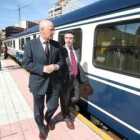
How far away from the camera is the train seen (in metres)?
3.12

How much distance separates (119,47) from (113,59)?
277 millimetres

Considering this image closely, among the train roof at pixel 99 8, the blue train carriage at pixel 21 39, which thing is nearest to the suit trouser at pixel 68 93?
the train roof at pixel 99 8

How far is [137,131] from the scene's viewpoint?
311 cm

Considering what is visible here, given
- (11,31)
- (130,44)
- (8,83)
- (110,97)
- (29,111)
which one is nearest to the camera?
(130,44)

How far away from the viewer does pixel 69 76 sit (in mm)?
3801

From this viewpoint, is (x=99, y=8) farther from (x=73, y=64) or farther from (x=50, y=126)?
(x=50, y=126)

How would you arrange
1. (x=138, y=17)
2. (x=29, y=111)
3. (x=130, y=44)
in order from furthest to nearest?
(x=29, y=111), (x=130, y=44), (x=138, y=17)

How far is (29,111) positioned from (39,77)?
6.74 feet

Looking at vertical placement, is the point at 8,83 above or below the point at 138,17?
below

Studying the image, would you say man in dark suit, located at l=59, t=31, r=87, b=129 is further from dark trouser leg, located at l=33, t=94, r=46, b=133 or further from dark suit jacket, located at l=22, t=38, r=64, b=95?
dark trouser leg, located at l=33, t=94, r=46, b=133

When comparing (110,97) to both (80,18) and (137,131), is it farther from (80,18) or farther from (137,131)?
(80,18)

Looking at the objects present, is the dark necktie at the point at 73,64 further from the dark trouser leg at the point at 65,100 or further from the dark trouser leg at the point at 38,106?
the dark trouser leg at the point at 38,106

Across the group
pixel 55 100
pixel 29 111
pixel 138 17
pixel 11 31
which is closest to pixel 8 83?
pixel 29 111

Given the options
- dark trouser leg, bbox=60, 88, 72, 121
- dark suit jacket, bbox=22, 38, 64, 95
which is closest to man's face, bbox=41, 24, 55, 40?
dark suit jacket, bbox=22, 38, 64, 95
